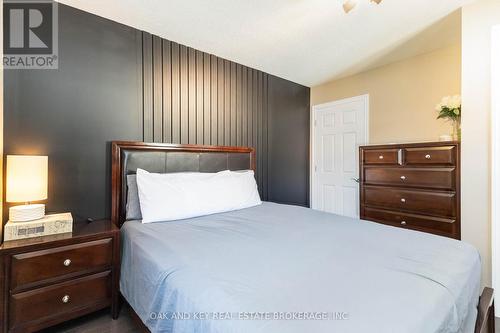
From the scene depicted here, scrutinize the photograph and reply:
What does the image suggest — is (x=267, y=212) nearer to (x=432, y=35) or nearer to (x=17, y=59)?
(x=17, y=59)

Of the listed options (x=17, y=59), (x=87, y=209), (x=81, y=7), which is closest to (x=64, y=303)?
(x=87, y=209)

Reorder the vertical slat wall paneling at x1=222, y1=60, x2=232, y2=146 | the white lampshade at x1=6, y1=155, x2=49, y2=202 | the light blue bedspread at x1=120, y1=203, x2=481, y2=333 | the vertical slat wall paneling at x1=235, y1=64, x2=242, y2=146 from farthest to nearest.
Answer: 1. the vertical slat wall paneling at x1=235, y1=64, x2=242, y2=146
2. the vertical slat wall paneling at x1=222, y1=60, x2=232, y2=146
3. the white lampshade at x1=6, y1=155, x2=49, y2=202
4. the light blue bedspread at x1=120, y1=203, x2=481, y2=333

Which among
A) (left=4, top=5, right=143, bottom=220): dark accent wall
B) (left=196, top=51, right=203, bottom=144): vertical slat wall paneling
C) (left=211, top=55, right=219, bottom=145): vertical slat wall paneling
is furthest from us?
(left=211, top=55, right=219, bottom=145): vertical slat wall paneling

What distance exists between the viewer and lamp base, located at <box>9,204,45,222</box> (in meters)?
1.51

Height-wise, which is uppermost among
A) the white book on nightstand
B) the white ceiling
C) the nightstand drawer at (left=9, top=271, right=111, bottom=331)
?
the white ceiling

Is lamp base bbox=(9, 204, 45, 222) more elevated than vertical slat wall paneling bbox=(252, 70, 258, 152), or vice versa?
vertical slat wall paneling bbox=(252, 70, 258, 152)

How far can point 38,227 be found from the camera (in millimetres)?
1501

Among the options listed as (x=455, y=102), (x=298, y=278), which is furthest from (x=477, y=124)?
(x=298, y=278)

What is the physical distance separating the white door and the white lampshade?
3.37 m

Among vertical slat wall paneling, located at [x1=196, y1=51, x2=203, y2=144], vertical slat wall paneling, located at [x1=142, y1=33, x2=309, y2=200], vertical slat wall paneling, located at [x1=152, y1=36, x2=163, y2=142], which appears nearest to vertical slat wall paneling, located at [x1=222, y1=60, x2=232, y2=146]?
vertical slat wall paneling, located at [x1=142, y1=33, x2=309, y2=200]

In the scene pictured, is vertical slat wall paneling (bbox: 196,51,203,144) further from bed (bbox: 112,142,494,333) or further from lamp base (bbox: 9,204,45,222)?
lamp base (bbox: 9,204,45,222)

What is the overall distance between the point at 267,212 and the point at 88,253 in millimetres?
1360

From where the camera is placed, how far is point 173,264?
3.62 ft

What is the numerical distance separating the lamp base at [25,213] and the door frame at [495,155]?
3.33 m
